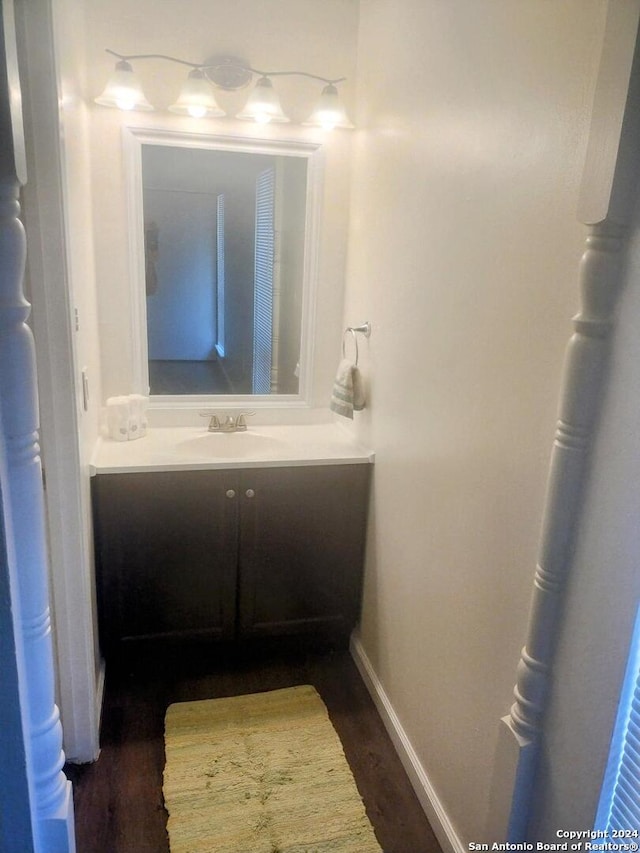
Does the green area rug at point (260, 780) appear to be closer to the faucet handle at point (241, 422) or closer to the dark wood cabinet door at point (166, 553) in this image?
the dark wood cabinet door at point (166, 553)

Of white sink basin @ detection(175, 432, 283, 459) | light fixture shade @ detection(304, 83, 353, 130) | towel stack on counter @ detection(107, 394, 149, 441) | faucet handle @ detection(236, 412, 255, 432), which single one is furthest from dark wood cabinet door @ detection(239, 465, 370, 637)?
light fixture shade @ detection(304, 83, 353, 130)

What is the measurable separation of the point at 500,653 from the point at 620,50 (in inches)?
47.3

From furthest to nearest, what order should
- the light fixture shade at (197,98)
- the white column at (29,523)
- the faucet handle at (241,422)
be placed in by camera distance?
the faucet handle at (241,422) < the light fixture shade at (197,98) < the white column at (29,523)

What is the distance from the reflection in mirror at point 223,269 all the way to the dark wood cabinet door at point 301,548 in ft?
1.85

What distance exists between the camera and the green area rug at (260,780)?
1.68 meters

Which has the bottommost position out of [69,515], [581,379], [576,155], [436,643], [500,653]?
[436,643]

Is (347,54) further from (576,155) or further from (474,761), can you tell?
(474,761)

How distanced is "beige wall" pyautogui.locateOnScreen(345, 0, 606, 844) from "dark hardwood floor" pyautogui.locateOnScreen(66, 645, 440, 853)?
15 centimetres

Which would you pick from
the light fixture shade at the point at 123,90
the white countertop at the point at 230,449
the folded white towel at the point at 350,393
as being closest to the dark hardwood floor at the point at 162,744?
the white countertop at the point at 230,449

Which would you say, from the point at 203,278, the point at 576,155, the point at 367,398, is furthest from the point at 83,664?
the point at 576,155

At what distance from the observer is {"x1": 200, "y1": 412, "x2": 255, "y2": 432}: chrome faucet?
2.57m

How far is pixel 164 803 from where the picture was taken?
1780mm

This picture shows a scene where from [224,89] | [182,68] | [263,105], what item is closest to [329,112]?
[263,105]

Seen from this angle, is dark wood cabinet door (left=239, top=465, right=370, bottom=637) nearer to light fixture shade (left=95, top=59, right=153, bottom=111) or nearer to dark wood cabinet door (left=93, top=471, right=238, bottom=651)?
dark wood cabinet door (left=93, top=471, right=238, bottom=651)
